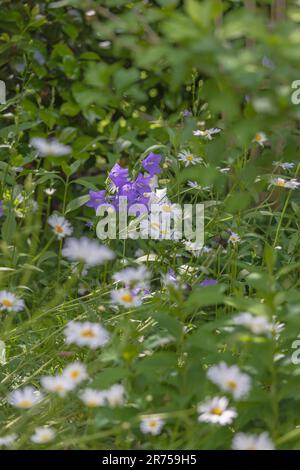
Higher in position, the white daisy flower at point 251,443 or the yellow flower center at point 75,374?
the yellow flower center at point 75,374

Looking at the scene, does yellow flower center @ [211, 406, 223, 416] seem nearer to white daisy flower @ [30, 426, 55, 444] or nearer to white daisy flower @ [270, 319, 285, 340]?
white daisy flower @ [270, 319, 285, 340]

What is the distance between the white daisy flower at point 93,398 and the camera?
1464 mm

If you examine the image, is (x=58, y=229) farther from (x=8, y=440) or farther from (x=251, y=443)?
(x=251, y=443)

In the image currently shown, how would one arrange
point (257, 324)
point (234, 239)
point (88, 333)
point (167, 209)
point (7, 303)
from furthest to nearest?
point (234, 239)
point (167, 209)
point (7, 303)
point (88, 333)
point (257, 324)

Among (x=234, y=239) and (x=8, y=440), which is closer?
(x=8, y=440)

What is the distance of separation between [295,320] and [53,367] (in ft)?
2.60

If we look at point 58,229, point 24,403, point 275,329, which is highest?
point 58,229

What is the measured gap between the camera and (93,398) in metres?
1.47

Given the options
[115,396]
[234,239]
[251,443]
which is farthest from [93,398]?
[234,239]

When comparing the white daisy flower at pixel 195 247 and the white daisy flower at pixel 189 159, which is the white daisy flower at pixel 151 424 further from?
the white daisy flower at pixel 189 159

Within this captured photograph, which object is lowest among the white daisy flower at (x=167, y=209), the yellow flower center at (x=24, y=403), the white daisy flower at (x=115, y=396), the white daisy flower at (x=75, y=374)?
the white daisy flower at (x=115, y=396)

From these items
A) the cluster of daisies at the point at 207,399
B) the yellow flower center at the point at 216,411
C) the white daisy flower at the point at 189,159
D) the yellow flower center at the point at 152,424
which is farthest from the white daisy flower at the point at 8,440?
the white daisy flower at the point at 189,159

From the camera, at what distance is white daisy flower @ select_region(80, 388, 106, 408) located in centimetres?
146
